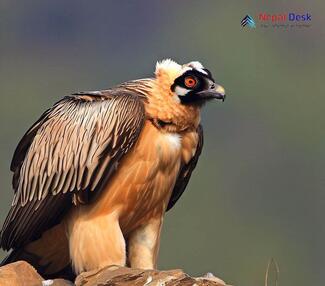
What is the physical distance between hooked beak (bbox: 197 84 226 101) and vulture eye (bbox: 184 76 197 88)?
9 centimetres

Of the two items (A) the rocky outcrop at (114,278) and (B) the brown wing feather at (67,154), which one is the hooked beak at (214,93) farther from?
(A) the rocky outcrop at (114,278)

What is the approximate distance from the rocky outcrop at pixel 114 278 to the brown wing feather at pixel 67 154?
2.51 feet

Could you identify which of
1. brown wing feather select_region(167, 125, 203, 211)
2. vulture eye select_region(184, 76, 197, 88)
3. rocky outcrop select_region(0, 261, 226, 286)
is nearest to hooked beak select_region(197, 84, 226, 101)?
vulture eye select_region(184, 76, 197, 88)

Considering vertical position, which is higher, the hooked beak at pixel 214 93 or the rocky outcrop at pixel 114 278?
the hooked beak at pixel 214 93

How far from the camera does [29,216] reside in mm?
8438

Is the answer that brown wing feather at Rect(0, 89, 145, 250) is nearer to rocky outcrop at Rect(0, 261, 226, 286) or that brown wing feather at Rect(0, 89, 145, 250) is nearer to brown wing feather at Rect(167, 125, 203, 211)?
brown wing feather at Rect(167, 125, 203, 211)

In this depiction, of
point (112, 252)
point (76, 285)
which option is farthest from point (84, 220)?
point (76, 285)

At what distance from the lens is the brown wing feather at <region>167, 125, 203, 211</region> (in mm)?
8625

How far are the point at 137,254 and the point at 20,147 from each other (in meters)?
1.31

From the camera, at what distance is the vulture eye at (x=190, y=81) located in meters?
8.30

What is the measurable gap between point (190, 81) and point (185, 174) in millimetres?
823

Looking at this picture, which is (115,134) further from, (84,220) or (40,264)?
(40,264)

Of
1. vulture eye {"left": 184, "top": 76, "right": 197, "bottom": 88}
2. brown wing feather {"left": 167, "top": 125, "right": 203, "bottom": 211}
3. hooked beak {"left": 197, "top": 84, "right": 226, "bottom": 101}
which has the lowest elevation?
brown wing feather {"left": 167, "top": 125, "right": 203, "bottom": 211}

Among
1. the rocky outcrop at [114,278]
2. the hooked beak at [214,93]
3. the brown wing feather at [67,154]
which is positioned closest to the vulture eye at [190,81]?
the hooked beak at [214,93]
